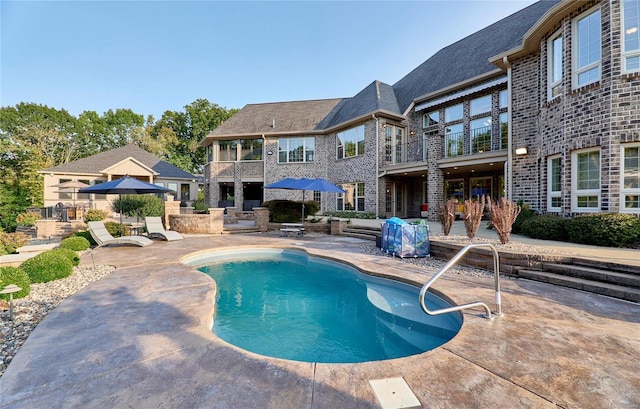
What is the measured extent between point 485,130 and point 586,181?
683 centimetres

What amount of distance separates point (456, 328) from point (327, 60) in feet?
67.6

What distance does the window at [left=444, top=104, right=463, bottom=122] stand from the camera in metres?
15.2

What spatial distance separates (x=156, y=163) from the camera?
24.8m

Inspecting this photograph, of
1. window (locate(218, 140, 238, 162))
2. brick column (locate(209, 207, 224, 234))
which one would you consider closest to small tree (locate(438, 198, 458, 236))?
brick column (locate(209, 207, 224, 234))

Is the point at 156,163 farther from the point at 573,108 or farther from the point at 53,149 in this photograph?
the point at 573,108

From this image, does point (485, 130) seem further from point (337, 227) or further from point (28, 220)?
point (28, 220)

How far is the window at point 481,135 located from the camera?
549 inches

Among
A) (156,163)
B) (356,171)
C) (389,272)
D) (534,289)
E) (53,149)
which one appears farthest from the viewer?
(53,149)

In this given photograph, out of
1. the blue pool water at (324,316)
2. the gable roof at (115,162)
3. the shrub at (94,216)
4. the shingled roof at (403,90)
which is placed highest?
the shingled roof at (403,90)

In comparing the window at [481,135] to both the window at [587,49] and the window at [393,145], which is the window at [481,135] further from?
the window at [587,49]

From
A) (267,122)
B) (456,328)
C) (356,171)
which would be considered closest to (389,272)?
(456,328)

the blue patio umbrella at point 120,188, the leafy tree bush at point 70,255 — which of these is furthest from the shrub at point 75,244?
the blue patio umbrella at point 120,188

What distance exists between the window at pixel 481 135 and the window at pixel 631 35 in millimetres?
6803

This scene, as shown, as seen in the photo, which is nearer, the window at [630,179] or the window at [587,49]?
the window at [630,179]
